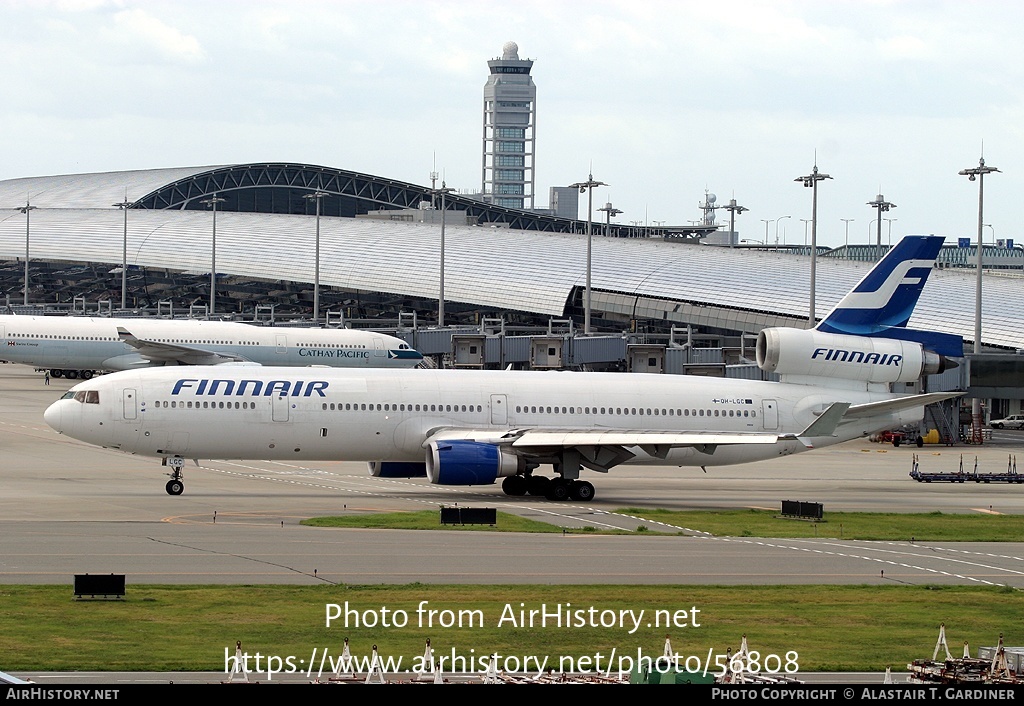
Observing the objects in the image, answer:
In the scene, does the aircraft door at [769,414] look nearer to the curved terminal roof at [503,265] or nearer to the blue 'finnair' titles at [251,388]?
the blue 'finnair' titles at [251,388]

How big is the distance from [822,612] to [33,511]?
23.3 m

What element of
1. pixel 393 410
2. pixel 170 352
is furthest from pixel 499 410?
pixel 170 352

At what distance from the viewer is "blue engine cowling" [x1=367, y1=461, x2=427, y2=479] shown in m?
50.5

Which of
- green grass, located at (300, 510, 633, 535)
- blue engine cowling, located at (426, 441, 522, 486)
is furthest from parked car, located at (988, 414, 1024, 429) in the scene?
green grass, located at (300, 510, 633, 535)

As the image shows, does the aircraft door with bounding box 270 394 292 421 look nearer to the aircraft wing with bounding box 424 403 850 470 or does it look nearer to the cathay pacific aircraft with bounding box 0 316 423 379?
the aircraft wing with bounding box 424 403 850 470

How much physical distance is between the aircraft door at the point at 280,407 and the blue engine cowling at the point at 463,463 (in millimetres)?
4933

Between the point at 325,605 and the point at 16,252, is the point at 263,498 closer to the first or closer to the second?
the point at 325,605

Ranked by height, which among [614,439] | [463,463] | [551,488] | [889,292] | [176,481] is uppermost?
[889,292]

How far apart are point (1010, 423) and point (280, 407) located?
61.3 meters

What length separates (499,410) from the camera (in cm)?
4984

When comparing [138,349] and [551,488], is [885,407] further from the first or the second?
[138,349]

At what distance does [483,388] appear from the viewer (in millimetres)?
50094

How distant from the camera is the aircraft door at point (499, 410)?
49750 mm

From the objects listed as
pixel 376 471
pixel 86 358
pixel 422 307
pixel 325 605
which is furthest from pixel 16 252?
pixel 325 605
